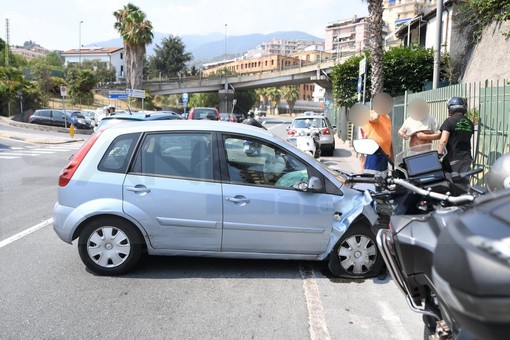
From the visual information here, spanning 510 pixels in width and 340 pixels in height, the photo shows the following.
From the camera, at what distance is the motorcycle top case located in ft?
5.27

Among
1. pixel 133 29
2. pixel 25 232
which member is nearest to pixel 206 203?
pixel 25 232

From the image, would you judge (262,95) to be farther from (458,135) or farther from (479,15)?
(458,135)

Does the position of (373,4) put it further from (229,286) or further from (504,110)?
(229,286)

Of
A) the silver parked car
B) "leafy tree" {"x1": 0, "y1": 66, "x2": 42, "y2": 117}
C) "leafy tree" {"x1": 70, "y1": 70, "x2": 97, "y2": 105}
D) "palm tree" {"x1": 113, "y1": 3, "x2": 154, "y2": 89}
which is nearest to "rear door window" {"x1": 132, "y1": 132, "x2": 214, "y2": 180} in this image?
the silver parked car

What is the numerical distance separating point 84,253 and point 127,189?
817mm

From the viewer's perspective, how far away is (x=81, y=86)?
186ft

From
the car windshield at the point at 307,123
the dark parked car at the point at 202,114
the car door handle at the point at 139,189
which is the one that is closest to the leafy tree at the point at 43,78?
the dark parked car at the point at 202,114

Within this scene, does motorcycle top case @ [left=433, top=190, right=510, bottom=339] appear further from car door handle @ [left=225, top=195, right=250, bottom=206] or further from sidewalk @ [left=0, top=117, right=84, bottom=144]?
sidewalk @ [left=0, top=117, right=84, bottom=144]

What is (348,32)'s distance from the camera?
147 m

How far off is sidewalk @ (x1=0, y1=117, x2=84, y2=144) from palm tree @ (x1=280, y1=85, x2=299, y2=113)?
80.9 meters

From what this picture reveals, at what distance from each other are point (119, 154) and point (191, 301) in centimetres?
174

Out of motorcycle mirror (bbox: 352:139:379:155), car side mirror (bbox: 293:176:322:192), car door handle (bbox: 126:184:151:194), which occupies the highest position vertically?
motorcycle mirror (bbox: 352:139:379:155)

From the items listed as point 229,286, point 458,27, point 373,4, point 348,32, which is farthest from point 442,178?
point 348,32

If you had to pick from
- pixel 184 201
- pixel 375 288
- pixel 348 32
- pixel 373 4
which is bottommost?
pixel 375 288
